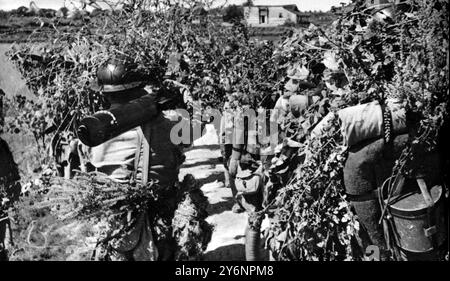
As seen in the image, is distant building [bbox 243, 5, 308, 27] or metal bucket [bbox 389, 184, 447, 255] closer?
metal bucket [bbox 389, 184, 447, 255]

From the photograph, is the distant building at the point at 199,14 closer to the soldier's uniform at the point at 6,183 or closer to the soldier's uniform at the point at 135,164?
the soldier's uniform at the point at 135,164

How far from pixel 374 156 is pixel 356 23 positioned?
1.06 meters

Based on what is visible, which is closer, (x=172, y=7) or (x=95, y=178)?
(x=95, y=178)

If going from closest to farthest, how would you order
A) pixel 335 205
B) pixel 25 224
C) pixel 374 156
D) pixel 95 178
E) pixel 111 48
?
1. pixel 374 156
2. pixel 335 205
3. pixel 95 178
4. pixel 111 48
5. pixel 25 224

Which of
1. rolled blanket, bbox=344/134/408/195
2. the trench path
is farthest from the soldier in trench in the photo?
rolled blanket, bbox=344/134/408/195

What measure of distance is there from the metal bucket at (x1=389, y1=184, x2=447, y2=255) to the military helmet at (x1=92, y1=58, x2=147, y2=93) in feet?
7.24

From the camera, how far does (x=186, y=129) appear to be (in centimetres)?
490

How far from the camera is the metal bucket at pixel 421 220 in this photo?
152 inches

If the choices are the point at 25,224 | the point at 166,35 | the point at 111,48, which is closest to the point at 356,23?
the point at 166,35

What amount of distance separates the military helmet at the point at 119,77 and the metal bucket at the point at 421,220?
7.24 feet

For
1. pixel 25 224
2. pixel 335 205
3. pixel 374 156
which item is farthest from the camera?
pixel 25 224

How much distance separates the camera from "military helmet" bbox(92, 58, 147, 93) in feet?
15.7

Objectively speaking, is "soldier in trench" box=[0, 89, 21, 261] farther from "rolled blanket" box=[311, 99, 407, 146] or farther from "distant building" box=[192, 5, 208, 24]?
"rolled blanket" box=[311, 99, 407, 146]
